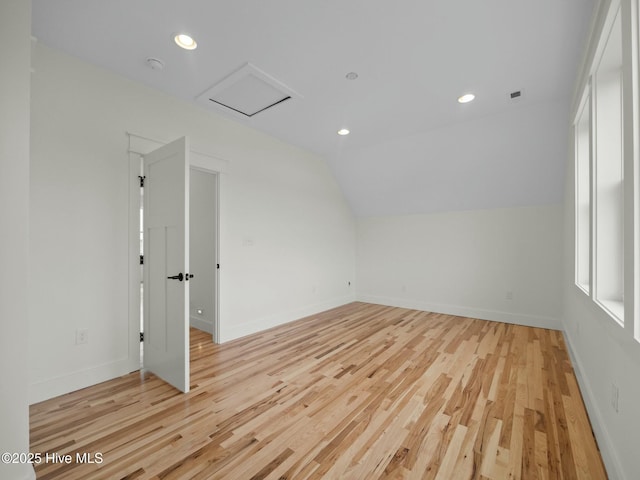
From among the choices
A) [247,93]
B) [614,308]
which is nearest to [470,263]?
[614,308]

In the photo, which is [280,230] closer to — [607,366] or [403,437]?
[403,437]

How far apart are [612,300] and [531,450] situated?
3.73ft

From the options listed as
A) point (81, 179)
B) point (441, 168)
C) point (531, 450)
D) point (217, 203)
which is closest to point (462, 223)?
point (441, 168)

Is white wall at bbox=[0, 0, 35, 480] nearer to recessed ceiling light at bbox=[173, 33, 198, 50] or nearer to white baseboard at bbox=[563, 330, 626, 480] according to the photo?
recessed ceiling light at bbox=[173, 33, 198, 50]

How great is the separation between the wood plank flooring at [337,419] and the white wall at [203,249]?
1.01 meters

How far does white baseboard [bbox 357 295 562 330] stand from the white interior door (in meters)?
4.01

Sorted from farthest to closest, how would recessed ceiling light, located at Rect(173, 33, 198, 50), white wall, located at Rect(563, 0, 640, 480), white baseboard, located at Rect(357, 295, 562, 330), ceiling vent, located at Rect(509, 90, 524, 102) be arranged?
white baseboard, located at Rect(357, 295, 562, 330), ceiling vent, located at Rect(509, 90, 524, 102), recessed ceiling light, located at Rect(173, 33, 198, 50), white wall, located at Rect(563, 0, 640, 480)

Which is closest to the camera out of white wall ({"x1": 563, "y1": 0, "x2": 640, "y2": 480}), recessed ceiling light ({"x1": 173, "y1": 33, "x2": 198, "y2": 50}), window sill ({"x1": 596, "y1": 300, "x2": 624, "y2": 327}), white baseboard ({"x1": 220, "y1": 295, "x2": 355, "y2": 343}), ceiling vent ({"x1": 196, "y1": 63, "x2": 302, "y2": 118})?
white wall ({"x1": 563, "y1": 0, "x2": 640, "y2": 480})

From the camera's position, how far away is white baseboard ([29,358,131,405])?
2.12 m

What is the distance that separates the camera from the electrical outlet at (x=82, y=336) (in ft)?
7.63

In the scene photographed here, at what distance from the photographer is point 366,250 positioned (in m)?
5.80

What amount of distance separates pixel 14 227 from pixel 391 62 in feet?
8.95

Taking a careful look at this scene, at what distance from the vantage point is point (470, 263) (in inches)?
179

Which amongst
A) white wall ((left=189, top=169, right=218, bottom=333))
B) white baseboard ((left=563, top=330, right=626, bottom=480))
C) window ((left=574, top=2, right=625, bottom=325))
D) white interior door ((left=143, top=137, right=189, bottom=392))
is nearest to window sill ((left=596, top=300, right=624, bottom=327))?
window ((left=574, top=2, right=625, bottom=325))
